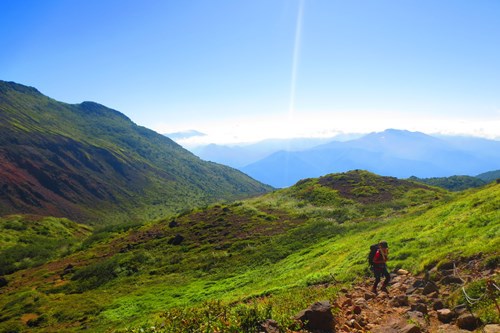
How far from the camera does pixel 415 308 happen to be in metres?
12.5

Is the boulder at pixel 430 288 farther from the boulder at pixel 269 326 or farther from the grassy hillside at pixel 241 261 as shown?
the boulder at pixel 269 326

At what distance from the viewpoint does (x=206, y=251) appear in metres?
50.6

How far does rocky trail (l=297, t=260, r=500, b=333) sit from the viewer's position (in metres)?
10.5

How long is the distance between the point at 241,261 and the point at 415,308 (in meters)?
30.8

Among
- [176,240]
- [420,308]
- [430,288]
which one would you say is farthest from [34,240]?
[420,308]

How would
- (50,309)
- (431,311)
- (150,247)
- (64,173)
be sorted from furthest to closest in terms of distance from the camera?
(64,173) < (150,247) < (50,309) < (431,311)

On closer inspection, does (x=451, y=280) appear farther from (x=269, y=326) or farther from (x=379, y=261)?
(x=269, y=326)

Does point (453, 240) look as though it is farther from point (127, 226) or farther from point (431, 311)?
point (127, 226)

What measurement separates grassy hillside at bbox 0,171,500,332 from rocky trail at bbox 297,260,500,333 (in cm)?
110

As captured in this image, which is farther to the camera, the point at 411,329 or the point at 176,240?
the point at 176,240

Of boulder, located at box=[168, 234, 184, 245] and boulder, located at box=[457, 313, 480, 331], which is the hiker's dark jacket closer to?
boulder, located at box=[457, 313, 480, 331]

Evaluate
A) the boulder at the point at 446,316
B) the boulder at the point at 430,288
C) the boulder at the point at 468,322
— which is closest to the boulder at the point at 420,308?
the boulder at the point at 446,316

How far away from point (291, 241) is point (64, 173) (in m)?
195

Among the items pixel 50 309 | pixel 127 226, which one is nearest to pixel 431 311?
pixel 50 309
